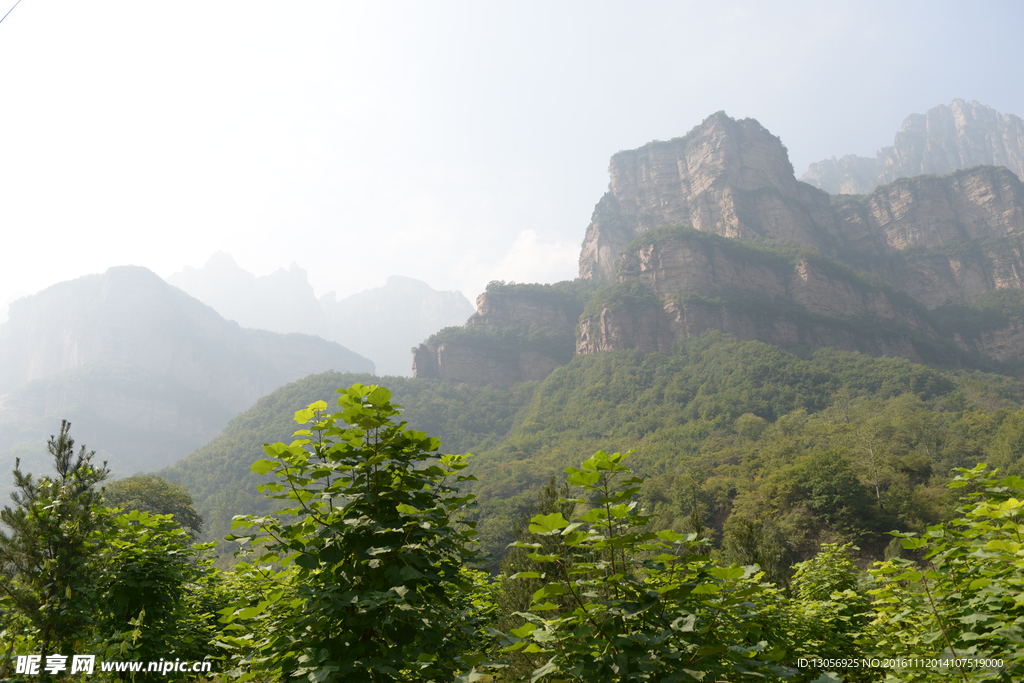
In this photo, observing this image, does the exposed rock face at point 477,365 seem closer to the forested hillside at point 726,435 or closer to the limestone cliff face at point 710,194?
the forested hillside at point 726,435

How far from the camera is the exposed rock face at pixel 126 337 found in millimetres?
147500

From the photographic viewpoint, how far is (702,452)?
57062 mm

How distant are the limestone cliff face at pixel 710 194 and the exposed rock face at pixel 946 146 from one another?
2639 inches

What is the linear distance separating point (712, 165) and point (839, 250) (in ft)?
130

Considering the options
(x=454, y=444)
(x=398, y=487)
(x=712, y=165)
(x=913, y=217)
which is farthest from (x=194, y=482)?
(x=913, y=217)

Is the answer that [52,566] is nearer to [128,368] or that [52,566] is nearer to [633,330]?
[633,330]

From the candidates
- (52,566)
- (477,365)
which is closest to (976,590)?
(52,566)

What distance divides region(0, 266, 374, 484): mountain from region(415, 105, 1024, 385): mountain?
83260mm

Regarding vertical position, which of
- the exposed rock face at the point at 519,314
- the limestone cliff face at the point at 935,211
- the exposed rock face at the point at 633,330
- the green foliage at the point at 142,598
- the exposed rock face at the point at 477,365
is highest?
the limestone cliff face at the point at 935,211

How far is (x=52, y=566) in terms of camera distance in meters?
5.64

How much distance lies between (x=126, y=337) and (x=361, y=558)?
191284mm

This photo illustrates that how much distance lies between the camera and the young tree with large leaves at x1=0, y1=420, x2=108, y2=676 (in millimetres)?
5574

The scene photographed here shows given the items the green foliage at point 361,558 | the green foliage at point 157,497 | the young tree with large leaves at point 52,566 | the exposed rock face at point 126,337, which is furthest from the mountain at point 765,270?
the exposed rock face at point 126,337

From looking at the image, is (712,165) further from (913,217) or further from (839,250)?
(913,217)
